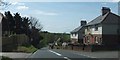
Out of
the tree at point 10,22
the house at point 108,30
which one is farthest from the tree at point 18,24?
the house at point 108,30

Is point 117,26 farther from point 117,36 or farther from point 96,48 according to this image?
point 96,48

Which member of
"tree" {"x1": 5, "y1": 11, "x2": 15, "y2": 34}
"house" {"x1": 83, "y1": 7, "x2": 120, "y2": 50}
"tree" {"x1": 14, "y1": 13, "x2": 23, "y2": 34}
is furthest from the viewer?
"tree" {"x1": 14, "y1": 13, "x2": 23, "y2": 34}

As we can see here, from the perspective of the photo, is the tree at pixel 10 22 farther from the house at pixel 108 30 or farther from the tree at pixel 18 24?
the house at pixel 108 30

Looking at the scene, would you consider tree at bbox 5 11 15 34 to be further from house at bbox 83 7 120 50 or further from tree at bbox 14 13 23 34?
house at bbox 83 7 120 50

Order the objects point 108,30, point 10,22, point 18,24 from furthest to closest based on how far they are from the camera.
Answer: point 18,24 < point 10,22 < point 108,30

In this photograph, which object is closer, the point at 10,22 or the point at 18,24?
the point at 10,22

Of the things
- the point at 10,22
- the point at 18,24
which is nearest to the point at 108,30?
the point at 10,22

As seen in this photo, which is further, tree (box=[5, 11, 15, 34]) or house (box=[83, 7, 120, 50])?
tree (box=[5, 11, 15, 34])

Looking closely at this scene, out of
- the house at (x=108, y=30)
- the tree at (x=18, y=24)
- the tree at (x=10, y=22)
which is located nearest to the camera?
the house at (x=108, y=30)

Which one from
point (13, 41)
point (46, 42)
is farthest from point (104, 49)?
point (46, 42)

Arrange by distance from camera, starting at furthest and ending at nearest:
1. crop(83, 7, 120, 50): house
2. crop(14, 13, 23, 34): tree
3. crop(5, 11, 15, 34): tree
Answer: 1. crop(14, 13, 23, 34): tree
2. crop(5, 11, 15, 34): tree
3. crop(83, 7, 120, 50): house

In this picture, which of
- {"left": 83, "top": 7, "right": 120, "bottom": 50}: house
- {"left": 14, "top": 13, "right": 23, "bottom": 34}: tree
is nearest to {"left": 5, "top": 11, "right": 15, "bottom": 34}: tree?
{"left": 14, "top": 13, "right": 23, "bottom": 34}: tree

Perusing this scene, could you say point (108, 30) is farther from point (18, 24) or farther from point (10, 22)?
point (18, 24)

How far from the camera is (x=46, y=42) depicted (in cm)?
16875
